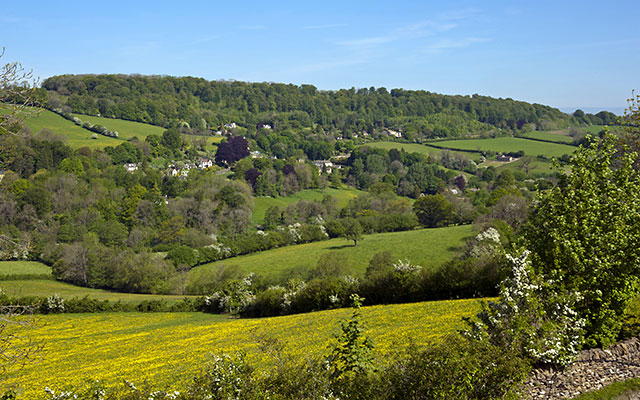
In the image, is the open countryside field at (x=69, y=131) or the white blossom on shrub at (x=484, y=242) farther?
the open countryside field at (x=69, y=131)

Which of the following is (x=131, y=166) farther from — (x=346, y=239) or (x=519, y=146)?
(x=519, y=146)

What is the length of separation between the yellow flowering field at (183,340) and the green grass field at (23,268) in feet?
130

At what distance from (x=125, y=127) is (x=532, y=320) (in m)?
188

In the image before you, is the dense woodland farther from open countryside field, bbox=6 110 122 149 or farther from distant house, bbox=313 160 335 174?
open countryside field, bbox=6 110 122 149

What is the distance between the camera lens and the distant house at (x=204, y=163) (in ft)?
559

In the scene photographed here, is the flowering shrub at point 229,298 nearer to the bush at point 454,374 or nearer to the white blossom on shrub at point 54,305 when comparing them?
the white blossom on shrub at point 54,305

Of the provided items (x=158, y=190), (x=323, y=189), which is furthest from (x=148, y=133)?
(x=323, y=189)

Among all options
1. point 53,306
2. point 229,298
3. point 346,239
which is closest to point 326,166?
point 346,239

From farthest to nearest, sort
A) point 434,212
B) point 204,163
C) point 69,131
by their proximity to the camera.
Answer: point 204,163
point 69,131
point 434,212

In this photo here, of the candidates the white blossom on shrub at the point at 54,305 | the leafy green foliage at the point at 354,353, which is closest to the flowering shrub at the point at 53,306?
the white blossom on shrub at the point at 54,305

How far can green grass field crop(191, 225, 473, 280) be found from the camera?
7412 cm

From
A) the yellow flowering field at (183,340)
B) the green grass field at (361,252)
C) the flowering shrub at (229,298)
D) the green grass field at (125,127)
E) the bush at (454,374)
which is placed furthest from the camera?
the green grass field at (125,127)

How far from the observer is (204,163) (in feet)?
567

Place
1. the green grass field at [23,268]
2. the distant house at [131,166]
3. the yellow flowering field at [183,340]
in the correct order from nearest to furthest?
the yellow flowering field at [183,340], the green grass field at [23,268], the distant house at [131,166]
